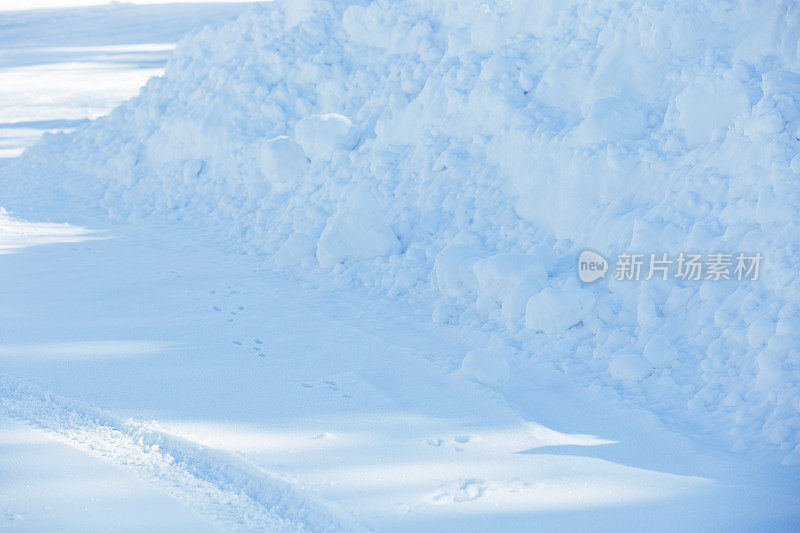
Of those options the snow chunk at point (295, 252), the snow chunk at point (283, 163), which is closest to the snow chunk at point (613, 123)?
the snow chunk at point (295, 252)

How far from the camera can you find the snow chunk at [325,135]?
6109 mm

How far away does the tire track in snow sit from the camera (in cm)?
282

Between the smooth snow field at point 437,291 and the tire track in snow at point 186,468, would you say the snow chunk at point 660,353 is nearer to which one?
the smooth snow field at point 437,291

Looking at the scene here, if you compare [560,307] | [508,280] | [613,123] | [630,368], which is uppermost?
[613,123]

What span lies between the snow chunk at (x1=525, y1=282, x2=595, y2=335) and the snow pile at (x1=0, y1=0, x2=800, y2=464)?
10 millimetres

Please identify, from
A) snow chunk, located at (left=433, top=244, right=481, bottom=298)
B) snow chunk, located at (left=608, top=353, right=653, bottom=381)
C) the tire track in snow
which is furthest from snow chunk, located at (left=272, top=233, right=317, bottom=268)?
snow chunk, located at (left=608, top=353, right=653, bottom=381)

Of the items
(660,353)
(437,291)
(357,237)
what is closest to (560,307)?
(660,353)

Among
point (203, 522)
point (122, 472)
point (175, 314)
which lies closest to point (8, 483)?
point (122, 472)

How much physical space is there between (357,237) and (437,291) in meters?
0.70

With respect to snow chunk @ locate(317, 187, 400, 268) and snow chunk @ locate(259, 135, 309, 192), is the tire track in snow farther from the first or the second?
snow chunk @ locate(259, 135, 309, 192)

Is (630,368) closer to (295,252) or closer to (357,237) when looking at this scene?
(357,237)

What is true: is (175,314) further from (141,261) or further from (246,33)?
(246,33)

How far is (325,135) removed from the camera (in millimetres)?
6109

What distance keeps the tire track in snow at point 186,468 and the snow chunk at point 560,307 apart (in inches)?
64.5
